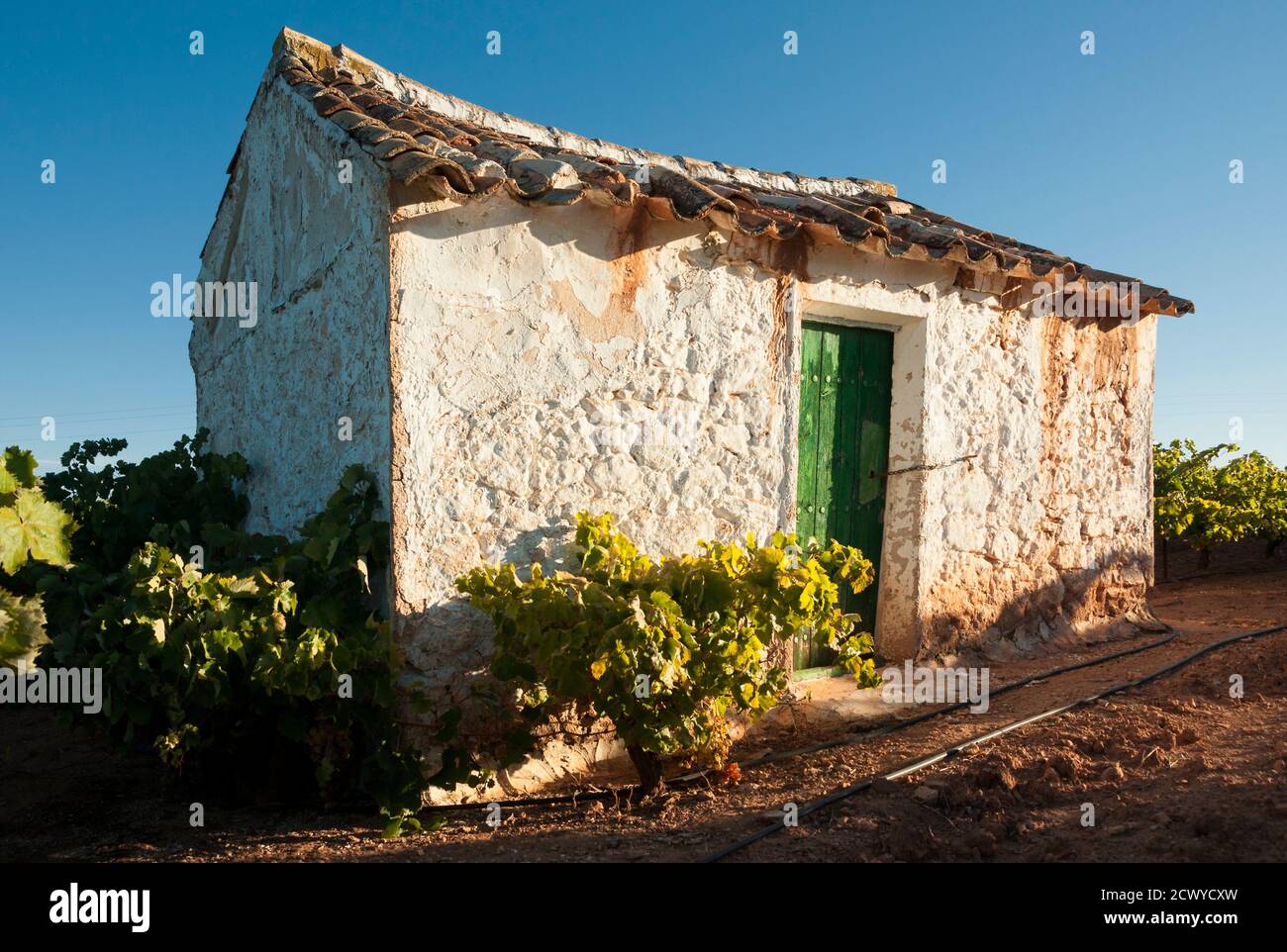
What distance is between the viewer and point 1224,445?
10641 mm

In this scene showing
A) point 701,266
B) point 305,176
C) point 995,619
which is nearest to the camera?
point 701,266

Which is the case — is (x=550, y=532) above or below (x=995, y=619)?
above

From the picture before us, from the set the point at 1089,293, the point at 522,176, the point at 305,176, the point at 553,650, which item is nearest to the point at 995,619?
the point at 1089,293

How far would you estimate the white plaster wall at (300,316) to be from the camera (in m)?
4.02

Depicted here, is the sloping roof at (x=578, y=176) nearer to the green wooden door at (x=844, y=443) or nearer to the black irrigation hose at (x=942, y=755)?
the green wooden door at (x=844, y=443)

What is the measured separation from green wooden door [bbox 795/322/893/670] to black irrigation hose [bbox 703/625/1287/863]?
1.21 metres

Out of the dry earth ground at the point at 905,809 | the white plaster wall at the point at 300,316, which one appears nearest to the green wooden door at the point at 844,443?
the dry earth ground at the point at 905,809

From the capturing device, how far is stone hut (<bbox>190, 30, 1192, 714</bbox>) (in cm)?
393

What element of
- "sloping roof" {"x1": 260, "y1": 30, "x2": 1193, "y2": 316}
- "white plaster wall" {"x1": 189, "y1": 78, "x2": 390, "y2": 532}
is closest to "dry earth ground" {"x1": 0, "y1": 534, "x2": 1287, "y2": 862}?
"white plaster wall" {"x1": 189, "y1": 78, "x2": 390, "y2": 532}

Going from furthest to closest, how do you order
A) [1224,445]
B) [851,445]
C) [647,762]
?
[1224,445] < [851,445] < [647,762]

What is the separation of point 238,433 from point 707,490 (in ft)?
10.9

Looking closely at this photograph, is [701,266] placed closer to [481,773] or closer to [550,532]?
[550,532]
